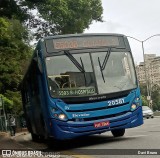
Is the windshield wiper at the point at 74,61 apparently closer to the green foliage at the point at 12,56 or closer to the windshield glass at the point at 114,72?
the windshield glass at the point at 114,72

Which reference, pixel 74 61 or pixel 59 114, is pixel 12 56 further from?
pixel 59 114

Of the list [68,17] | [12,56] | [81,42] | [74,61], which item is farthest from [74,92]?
[68,17]

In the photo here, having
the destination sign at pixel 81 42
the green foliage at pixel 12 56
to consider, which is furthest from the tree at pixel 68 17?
the destination sign at pixel 81 42

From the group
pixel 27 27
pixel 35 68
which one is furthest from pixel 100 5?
pixel 35 68

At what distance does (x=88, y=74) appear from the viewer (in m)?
12.5

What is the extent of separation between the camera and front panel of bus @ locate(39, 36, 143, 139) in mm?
12102

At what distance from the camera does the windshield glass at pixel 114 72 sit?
41.1 feet

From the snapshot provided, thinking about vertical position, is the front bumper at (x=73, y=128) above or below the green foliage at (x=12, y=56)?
below

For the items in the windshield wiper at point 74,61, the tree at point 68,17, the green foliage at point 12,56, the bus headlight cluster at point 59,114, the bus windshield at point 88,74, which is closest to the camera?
the bus headlight cluster at point 59,114

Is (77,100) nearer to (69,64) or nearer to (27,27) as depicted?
(69,64)

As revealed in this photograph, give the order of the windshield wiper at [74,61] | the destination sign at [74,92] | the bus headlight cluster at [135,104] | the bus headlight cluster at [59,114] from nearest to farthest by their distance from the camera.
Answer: the bus headlight cluster at [59,114] < the destination sign at [74,92] < the windshield wiper at [74,61] < the bus headlight cluster at [135,104]

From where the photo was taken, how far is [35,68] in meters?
13.7

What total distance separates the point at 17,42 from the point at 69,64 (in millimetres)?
22256

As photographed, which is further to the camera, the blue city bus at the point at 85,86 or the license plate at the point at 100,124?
the license plate at the point at 100,124
